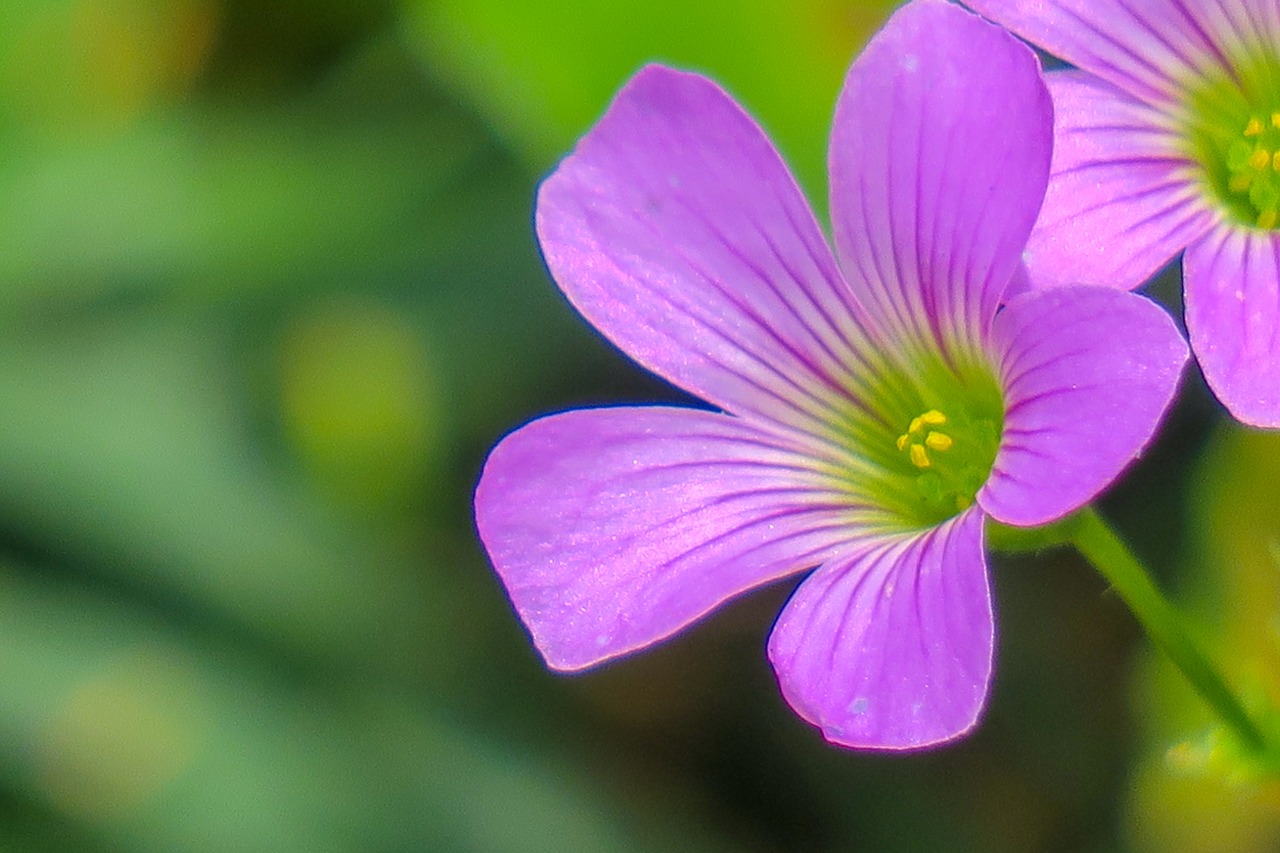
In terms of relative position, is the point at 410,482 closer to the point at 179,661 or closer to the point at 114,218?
the point at 179,661

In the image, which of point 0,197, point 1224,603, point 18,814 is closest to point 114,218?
point 0,197

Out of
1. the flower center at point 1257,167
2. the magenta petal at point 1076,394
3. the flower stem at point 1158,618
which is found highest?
the magenta petal at point 1076,394

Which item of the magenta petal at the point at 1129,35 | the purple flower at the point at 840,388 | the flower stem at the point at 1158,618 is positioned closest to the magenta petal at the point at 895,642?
the purple flower at the point at 840,388

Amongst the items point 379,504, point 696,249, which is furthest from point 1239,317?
point 379,504

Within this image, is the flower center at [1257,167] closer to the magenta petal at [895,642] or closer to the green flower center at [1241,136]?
the green flower center at [1241,136]

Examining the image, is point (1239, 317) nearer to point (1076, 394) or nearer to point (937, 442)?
point (1076, 394)

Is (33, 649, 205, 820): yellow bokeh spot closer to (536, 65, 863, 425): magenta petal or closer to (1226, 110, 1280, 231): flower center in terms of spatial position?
(536, 65, 863, 425): magenta petal
